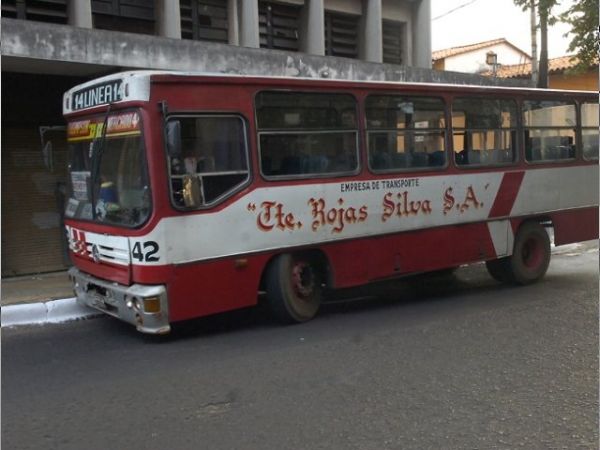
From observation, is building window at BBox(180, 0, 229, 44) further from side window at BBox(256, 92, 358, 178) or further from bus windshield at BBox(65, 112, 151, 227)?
side window at BBox(256, 92, 358, 178)

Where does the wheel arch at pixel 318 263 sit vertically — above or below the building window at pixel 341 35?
below

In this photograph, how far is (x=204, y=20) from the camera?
11406 mm

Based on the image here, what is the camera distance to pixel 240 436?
3896mm

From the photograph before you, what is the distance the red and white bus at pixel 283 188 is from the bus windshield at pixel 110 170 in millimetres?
19

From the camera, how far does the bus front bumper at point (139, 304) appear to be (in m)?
5.61

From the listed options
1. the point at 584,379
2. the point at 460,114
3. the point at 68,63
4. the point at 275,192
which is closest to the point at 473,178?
the point at 460,114

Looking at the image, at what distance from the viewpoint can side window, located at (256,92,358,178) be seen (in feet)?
21.0

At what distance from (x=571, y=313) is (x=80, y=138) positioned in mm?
5781

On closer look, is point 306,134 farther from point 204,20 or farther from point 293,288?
point 204,20

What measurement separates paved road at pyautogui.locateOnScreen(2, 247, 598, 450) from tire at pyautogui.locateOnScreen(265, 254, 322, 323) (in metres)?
0.21

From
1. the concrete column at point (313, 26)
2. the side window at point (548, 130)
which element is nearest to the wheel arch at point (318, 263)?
the side window at point (548, 130)

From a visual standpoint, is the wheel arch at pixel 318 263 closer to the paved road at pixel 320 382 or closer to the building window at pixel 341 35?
the paved road at pixel 320 382

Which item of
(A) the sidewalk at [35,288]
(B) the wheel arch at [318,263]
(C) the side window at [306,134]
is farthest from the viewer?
(A) the sidewalk at [35,288]

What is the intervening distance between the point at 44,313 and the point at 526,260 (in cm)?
655
